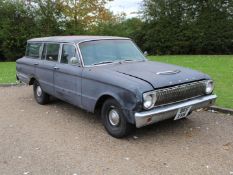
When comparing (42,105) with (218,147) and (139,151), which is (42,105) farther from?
(218,147)

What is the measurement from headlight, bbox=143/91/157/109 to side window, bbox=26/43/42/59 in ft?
13.1

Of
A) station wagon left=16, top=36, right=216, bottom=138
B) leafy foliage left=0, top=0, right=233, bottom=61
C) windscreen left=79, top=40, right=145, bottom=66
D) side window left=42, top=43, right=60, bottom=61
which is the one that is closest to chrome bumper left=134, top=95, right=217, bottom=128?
station wagon left=16, top=36, right=216, bottom=138

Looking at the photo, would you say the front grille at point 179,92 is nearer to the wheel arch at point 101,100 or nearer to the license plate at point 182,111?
the license plate at point 182,111

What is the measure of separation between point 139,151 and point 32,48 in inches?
188

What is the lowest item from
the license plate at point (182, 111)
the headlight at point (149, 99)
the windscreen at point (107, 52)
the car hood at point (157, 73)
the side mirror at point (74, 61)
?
the license plate at point (182, 111)

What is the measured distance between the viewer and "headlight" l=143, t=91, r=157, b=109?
207 inches

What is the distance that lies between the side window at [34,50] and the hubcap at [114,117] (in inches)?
128

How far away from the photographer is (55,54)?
295 inches

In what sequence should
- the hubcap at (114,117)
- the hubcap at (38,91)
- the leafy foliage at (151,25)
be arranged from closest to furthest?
the hubcap at (114,117) < the hubcap at (38,91) < the leafy foliage at (151,25)

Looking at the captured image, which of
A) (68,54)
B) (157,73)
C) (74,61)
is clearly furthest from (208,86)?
(68,54)

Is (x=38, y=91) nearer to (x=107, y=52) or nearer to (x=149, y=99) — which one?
(x=107, y=52)

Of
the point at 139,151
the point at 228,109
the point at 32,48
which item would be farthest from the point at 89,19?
the point at 139,151

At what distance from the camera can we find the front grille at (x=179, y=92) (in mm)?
5465

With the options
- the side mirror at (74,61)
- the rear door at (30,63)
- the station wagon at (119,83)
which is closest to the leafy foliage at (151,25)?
the rear door at (30,63)
